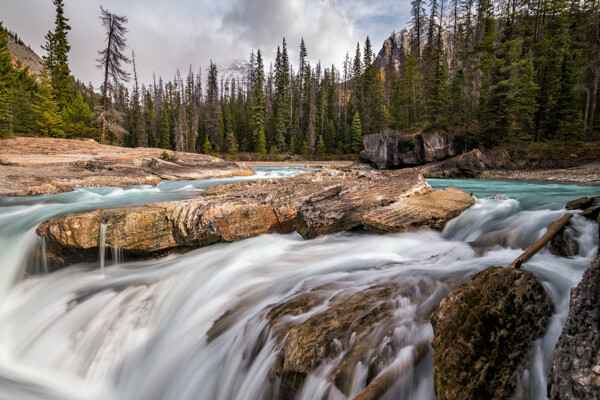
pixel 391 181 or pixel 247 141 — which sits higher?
pixel 247 141

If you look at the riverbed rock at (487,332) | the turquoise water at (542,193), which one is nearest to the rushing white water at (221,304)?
the riverbed rock at (487,332)

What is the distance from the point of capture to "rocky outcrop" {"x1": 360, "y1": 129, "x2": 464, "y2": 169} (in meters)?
25.4

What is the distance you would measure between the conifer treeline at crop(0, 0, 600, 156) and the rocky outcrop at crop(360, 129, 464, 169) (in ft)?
6.30

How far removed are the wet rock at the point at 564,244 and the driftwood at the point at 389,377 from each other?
9.81ft

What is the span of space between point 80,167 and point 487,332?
19836 millimetres

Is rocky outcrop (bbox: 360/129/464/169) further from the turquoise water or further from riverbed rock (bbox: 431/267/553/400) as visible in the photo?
riverbed rock (bbox: 431/267/553/400)

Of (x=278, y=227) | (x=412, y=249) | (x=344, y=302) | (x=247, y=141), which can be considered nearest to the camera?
(x=344, y=302)

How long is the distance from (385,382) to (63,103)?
41.2 meters

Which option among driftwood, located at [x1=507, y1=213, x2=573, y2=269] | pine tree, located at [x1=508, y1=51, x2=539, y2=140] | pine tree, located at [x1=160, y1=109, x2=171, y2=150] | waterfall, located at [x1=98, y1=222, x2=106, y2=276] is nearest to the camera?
driftwood, located at [x1=507, y1=213, x2=573, y2=269]

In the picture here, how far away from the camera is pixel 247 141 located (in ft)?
172

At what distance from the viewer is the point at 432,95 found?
31562mm

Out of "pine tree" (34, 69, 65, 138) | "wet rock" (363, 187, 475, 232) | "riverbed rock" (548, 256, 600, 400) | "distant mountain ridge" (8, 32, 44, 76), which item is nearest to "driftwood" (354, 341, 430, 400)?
"riverbed rock" (548, 256, 600, 400)

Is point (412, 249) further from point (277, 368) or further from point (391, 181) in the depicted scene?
point (277, 368)

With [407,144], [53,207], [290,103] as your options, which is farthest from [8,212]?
[290,103]
